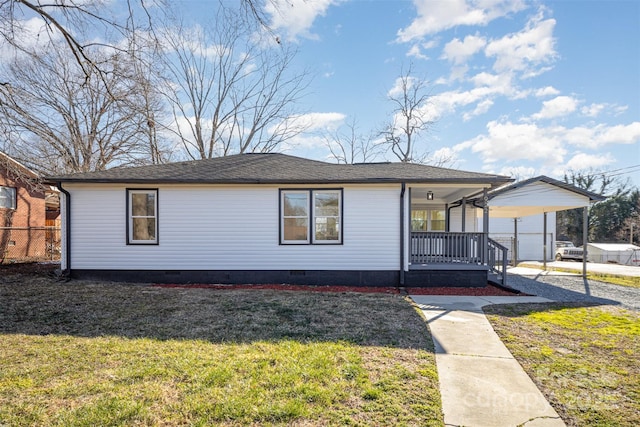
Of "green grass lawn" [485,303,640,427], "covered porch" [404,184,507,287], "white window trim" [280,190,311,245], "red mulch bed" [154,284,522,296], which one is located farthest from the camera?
"white window trim" [280,190,311,245]

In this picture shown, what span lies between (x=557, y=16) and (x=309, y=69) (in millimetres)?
14644

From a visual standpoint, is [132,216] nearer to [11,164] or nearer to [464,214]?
[11,164]

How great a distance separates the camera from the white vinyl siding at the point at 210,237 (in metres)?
8.91

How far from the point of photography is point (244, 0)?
6.47 metres

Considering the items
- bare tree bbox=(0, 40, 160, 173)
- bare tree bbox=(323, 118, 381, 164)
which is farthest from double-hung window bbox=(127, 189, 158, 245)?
bare tree bbox=(323, 118, 381, 164)

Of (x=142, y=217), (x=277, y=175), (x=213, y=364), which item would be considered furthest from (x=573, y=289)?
(x=142, y=217)

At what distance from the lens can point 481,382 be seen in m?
3.32

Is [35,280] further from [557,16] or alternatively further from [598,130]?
[598,130]

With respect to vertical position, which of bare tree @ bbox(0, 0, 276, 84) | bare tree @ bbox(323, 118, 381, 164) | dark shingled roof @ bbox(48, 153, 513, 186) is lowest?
dark shingled roof @ bbox(48, 153, 513, 186)

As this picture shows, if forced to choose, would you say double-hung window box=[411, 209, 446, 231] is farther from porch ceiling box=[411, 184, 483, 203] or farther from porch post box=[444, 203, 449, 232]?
porch ceiling box=[411, 184, 483, 203]

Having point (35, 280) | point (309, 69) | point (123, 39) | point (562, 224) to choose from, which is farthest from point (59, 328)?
point (562, 224)

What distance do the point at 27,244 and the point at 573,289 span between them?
2260 cm

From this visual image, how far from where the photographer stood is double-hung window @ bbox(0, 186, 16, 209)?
53.4ft

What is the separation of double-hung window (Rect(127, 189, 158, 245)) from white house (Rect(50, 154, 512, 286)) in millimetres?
27
